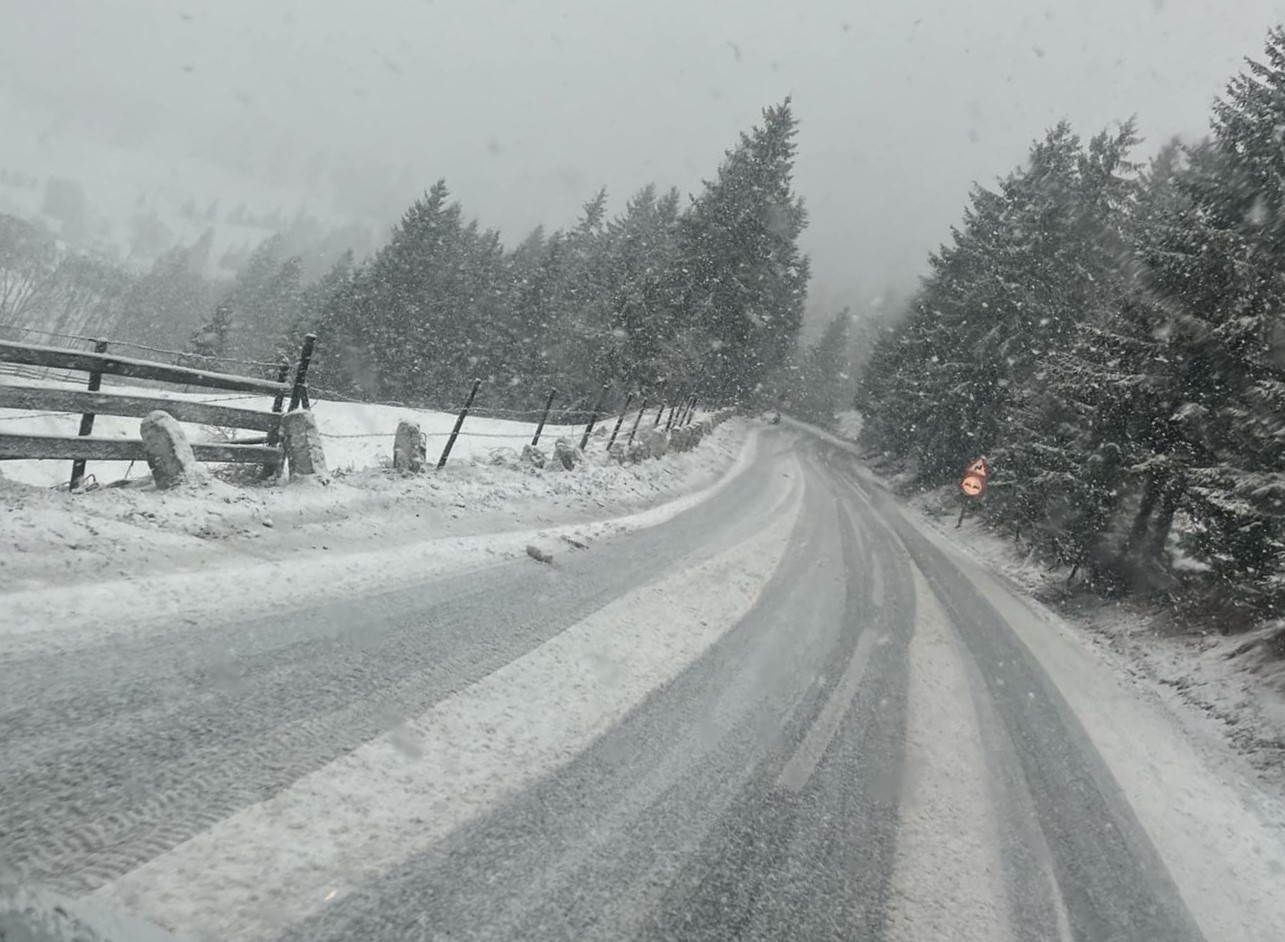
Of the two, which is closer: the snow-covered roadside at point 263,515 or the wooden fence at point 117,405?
the snow-covered roadside at point 263,515

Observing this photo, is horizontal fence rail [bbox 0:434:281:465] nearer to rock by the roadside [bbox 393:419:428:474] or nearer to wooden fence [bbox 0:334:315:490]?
wooden fence [bbox 0:334:315:490]

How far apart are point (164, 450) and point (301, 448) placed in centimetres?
143

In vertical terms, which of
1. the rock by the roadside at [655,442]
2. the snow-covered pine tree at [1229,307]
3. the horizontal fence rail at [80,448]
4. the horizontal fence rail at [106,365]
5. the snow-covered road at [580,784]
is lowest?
the snow-covered road at [580,784]

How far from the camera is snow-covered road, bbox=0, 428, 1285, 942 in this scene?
2289mm

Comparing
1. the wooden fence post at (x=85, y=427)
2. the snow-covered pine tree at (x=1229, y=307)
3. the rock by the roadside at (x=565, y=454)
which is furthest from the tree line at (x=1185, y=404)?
the wooden fence post at (x=85, y=427)

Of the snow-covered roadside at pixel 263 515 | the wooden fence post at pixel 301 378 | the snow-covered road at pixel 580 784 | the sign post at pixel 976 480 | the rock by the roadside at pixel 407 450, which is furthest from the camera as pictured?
the sign post at pixel 976 480

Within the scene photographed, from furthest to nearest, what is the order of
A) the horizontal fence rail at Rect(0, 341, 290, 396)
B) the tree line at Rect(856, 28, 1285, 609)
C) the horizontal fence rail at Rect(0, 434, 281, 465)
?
1. the tree line at Rect(856, 28, 1285, 609)
2. the horizontal fence rail at Rect(0, 341, 290, 396)
3. the horizontal fence rail at Rect(0, 434, 281, 465)

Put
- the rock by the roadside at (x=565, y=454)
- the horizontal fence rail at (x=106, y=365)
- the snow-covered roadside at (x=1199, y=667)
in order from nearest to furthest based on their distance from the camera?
the horizontal fence rail at (x=106, y=365) < the snow-covered roadside at (x=1199, y=667) < the rock by the roadside at (x=565, y=454)

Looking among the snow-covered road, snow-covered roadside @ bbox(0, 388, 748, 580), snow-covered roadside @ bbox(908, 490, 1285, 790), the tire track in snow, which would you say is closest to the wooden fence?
snow-covered roadside @ bbox(0, 388, 748, 580)

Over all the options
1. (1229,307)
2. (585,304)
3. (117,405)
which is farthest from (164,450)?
(585,304)

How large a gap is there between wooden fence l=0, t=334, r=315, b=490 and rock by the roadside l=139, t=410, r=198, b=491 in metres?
0.13

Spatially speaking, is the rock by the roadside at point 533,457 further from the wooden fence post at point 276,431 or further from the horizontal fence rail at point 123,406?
the horizontal fence rail at point 123,406

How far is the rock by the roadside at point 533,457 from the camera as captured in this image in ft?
33.9

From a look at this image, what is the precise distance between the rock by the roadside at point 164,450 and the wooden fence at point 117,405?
0.44 feet
